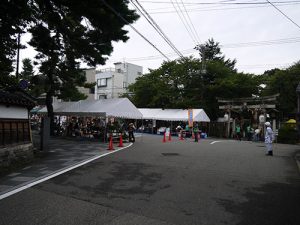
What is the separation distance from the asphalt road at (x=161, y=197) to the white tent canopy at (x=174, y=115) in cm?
2068

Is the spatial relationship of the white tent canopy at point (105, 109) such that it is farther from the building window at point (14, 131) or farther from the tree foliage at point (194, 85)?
the tree foliage at point (194, 85)

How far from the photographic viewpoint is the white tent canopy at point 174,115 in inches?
1219

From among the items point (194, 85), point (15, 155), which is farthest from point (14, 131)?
point (194, 85)

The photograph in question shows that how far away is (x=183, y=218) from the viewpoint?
17.1 feet

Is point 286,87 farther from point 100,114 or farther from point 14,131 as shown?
point 14,131

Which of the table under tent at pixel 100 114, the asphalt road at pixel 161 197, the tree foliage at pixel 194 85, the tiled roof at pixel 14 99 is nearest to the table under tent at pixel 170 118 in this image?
the tree foliage at pixel 194 85

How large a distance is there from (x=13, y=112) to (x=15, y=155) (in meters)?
1.67

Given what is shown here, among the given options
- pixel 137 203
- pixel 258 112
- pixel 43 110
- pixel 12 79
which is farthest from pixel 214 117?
A: pixel 137 203

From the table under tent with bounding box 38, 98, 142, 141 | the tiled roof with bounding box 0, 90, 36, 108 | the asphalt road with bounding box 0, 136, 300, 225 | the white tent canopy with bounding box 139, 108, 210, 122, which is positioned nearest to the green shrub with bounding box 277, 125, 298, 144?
the white tent canopy with bounding box 139, 108, 210, 122

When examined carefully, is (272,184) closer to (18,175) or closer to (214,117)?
(18,175)

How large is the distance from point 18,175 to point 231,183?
6.38 m

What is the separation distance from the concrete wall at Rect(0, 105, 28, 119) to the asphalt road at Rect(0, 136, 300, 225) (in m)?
3.46

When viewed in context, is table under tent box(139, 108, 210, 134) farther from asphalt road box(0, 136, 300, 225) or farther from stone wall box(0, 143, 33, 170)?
asphalt road box(0, 136, 300, 225)

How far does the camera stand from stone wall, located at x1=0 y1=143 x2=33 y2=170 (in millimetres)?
10016
